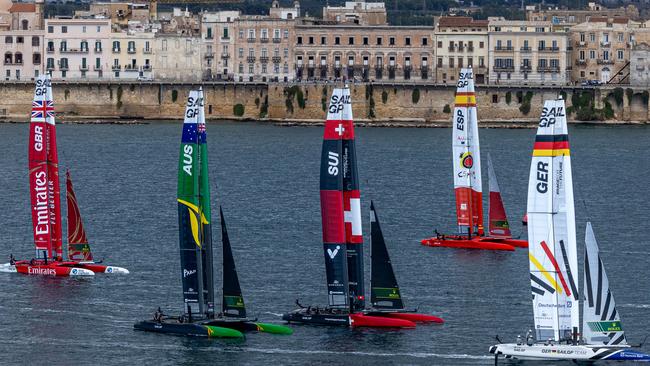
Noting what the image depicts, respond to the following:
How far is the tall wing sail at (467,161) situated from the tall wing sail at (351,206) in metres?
Answer: 20.1

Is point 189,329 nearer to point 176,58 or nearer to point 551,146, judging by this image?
point 551,146

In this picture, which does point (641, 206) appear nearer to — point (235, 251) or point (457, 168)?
point (457, 168)

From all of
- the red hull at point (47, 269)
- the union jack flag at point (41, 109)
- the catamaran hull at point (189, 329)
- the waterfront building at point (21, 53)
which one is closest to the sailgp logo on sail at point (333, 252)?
the catamaran hull at point (189, 329)

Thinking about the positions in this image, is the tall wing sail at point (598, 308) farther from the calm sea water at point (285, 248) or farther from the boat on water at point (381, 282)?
the boat on water at point (381, 282)

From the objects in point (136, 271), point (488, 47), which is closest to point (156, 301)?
point (136, 271)

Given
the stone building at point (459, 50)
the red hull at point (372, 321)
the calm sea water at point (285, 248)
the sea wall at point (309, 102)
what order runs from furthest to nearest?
the stone building at point (459, 50), the sea wall at point (309, 102), the red hull at point (372, 321), the calm sea water at point (285, 248)

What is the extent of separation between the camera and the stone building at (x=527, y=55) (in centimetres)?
16262

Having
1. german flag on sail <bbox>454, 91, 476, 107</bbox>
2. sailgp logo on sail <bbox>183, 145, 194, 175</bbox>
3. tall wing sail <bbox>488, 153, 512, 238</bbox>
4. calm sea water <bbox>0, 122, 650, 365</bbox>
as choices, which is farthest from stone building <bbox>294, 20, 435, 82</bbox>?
sailgp logo on sail <bbox>183, 145, 194, 175</bbox>

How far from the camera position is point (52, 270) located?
226 feet

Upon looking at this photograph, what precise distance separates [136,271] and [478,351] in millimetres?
18044

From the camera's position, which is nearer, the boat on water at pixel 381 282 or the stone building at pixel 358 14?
the boat on water at pixel 381 282

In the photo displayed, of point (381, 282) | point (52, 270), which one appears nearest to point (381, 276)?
point (381, 282)

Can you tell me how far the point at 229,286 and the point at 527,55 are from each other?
354 feet

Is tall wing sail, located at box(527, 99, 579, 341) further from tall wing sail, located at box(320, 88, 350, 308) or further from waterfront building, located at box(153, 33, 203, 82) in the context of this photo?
waterfront building, located at box(153, 33, 203, 82)
